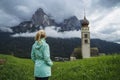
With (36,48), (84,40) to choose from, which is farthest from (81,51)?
(36,48)

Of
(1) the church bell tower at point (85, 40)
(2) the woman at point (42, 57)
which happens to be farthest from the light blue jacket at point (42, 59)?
(1) the church bell tower at point (85, 40)

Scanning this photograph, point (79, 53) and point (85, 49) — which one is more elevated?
point (85, 49)

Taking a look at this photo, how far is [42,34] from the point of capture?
40.0ft

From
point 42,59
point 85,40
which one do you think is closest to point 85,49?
point 85,40

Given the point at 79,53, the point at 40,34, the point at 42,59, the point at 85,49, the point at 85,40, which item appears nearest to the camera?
the point at 40,34

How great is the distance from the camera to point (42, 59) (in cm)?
1230

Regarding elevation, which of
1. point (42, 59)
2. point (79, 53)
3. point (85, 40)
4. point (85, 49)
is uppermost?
point (85, 40)

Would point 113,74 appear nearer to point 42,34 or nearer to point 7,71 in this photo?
point 42,34

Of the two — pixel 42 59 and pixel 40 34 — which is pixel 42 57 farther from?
pixel 40 34

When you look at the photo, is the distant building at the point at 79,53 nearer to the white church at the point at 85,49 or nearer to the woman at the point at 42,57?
the white church at the point at 85,49

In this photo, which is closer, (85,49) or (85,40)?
(85,49)

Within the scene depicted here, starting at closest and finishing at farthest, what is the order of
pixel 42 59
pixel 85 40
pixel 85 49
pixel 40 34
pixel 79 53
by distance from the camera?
pixel 40 34 < pixel 42 59 < pixel 79 53 < pixel 85 49 < pixel 85 40

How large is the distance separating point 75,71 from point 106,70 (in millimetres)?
2935

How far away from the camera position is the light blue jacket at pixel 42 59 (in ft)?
39.7
